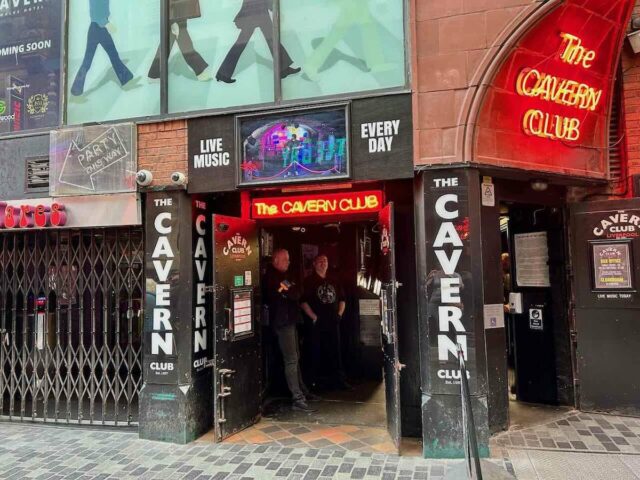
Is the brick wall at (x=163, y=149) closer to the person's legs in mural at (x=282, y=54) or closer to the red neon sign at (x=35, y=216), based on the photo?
the red neon sign at (x=35, y=216)

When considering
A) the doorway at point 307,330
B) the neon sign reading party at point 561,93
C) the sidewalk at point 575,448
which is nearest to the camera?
the sidewalk at point 575,448

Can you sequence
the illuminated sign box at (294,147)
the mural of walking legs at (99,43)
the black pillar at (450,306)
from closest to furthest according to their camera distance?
the black pillar at (450,306)
the illuminated sign box at (294,147)
the mural of walking legs at (99,43)

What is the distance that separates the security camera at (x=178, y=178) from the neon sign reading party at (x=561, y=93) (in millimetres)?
3854

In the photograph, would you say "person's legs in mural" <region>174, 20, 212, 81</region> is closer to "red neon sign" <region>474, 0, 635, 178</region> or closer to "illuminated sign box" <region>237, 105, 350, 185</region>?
"illuminated sign box" <region>237, 105, 350, 185</region>

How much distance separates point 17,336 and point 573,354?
749 centimetres

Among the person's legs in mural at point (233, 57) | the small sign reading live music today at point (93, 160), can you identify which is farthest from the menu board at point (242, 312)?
the person's legs in mural at point (233, 57)

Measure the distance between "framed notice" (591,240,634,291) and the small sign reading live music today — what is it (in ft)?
19.0

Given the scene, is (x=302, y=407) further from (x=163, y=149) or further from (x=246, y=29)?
(x=246, y=29)

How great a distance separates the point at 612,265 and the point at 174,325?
5.32 metres

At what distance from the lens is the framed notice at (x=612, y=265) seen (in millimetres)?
5738

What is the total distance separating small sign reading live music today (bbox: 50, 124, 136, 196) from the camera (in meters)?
5.89

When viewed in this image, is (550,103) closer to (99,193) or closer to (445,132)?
(445,132)

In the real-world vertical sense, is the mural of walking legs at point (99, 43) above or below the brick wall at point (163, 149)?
above

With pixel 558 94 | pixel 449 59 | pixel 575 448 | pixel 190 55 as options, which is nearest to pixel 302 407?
pixel 575 448
